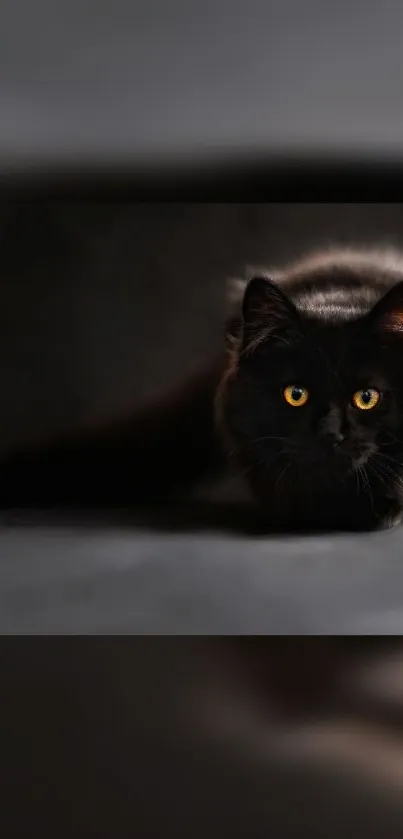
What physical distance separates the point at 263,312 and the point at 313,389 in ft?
0.33

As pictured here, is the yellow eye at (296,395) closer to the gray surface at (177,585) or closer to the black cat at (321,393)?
the black cat at (321,393)

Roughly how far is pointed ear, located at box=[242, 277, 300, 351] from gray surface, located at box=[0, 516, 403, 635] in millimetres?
222

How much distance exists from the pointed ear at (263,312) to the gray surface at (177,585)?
0.73 ft

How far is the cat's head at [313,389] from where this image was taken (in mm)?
894

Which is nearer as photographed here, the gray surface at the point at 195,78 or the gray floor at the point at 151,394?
the gray surface at the point at 195,78

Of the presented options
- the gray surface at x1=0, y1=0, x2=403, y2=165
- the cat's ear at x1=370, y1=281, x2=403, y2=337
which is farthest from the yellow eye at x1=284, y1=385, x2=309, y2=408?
the gray surface at x1=0, y1=0, x2=403, y2=165

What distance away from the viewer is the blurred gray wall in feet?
2.94

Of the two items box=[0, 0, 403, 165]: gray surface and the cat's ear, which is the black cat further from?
box=[0, 0, 403, 165]: gray surface

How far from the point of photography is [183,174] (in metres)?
0.85

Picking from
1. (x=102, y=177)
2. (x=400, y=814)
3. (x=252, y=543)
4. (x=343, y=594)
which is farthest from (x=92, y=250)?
(x=400, y=814)

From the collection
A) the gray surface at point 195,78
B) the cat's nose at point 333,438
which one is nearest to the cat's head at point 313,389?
the cat's nose at point 333,438

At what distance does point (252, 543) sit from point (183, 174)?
40 cm

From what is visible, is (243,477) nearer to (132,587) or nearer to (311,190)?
(132,587)

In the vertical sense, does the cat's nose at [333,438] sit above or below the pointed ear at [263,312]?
below
